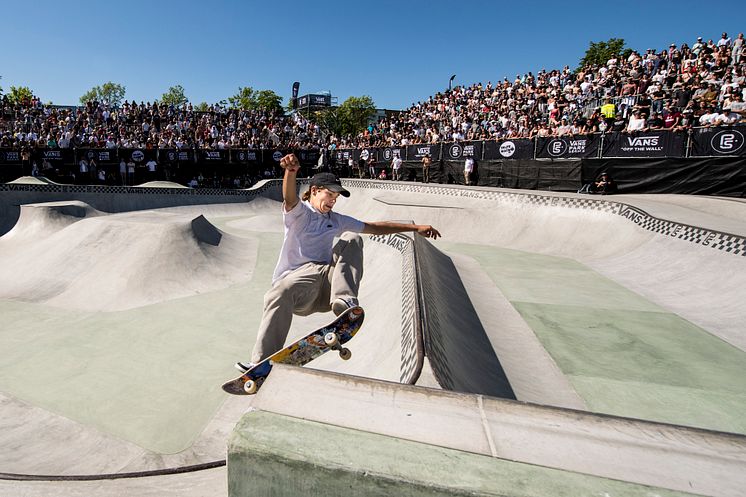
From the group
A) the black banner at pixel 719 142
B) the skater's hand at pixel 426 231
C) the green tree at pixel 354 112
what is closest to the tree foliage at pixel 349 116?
the green tree at pixel 354 112

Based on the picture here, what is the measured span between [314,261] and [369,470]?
7.59ft

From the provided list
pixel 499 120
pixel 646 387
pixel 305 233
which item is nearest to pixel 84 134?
pixel 499 120

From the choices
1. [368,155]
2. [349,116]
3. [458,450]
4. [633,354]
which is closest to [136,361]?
[458,450]

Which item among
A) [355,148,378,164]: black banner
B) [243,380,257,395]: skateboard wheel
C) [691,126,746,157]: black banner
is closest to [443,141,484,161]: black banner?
[355,148,378,164]: black banner

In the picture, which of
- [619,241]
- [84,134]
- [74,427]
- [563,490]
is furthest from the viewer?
[84,134]

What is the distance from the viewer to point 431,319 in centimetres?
383

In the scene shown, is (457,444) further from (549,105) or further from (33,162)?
(33,162)

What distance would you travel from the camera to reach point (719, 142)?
1234 centimetres

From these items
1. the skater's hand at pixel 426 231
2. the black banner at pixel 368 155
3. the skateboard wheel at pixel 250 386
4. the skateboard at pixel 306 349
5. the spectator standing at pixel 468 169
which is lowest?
the skateboard wheel at pixel 250 386

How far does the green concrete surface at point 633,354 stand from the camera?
3562 mm

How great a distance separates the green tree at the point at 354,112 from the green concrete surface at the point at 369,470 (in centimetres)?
8625

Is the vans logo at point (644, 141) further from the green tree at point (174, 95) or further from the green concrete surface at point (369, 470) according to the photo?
the green tree at point (174, 95)

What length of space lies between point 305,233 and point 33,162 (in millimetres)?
24553

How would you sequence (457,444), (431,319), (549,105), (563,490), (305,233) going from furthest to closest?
(549,105) < (431,319) < (305,233) < (457,444) < (563,490)
